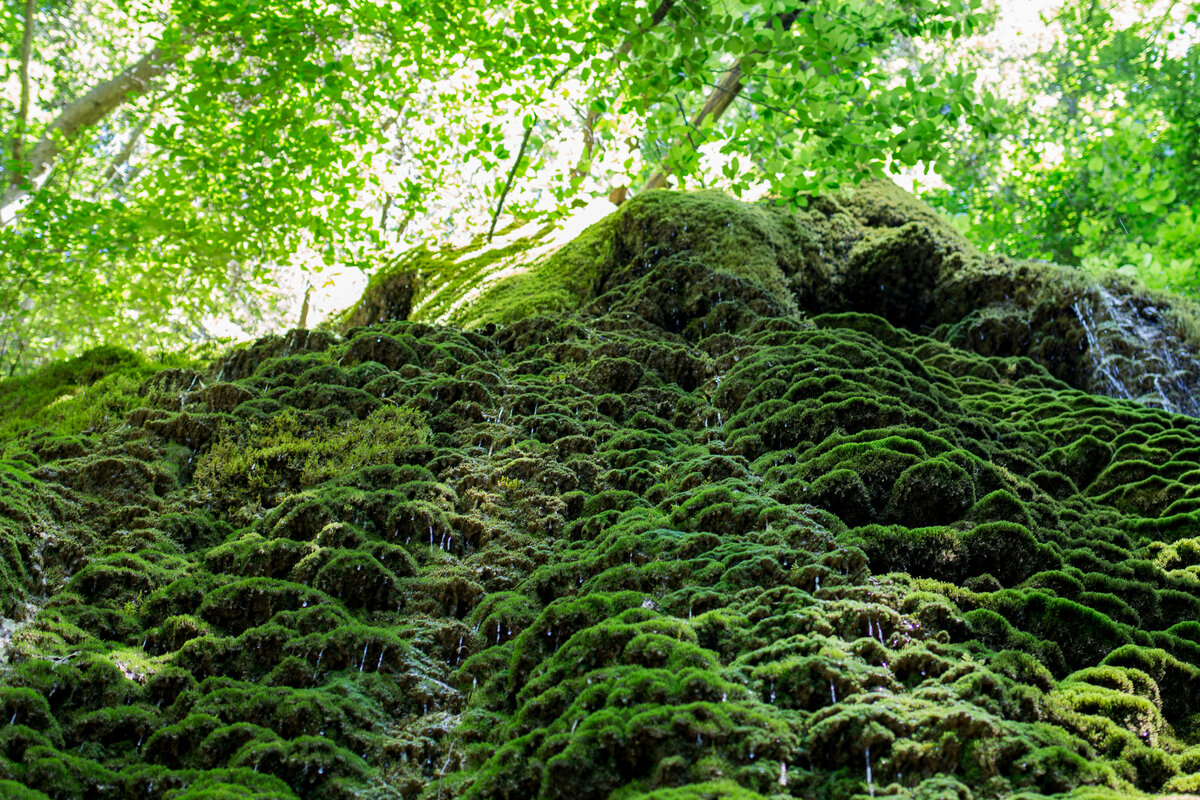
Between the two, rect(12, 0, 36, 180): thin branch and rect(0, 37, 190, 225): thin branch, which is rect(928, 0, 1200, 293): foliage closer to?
rect(0, 37, 190, 225): thin branch

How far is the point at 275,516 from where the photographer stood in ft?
20.5

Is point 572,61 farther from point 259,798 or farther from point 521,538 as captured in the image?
point 259,798

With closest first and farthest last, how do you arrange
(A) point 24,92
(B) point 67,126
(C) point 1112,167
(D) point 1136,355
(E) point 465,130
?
(D) point 1136,355
(B) point 67,126
(A) point 24,92
(E) point 465,130
(C) point 1112,167

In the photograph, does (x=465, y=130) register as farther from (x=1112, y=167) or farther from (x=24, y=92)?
(x=1112, y=167)

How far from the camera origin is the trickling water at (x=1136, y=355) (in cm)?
998

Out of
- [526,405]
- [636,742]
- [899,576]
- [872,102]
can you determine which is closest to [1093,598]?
Answer: [899,576]

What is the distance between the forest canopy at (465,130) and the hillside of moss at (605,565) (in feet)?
7.28

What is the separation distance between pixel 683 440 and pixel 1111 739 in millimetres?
3965

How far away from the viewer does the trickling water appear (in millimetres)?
9977

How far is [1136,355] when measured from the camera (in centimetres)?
1016

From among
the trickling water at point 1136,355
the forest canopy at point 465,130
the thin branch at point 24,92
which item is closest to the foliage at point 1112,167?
the forest canopy at point 465,130

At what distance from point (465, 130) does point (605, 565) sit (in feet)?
32.0

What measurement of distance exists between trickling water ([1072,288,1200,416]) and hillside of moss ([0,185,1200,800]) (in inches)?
3.1

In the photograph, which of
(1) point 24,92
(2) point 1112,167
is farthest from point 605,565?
(2) point 1112,167
